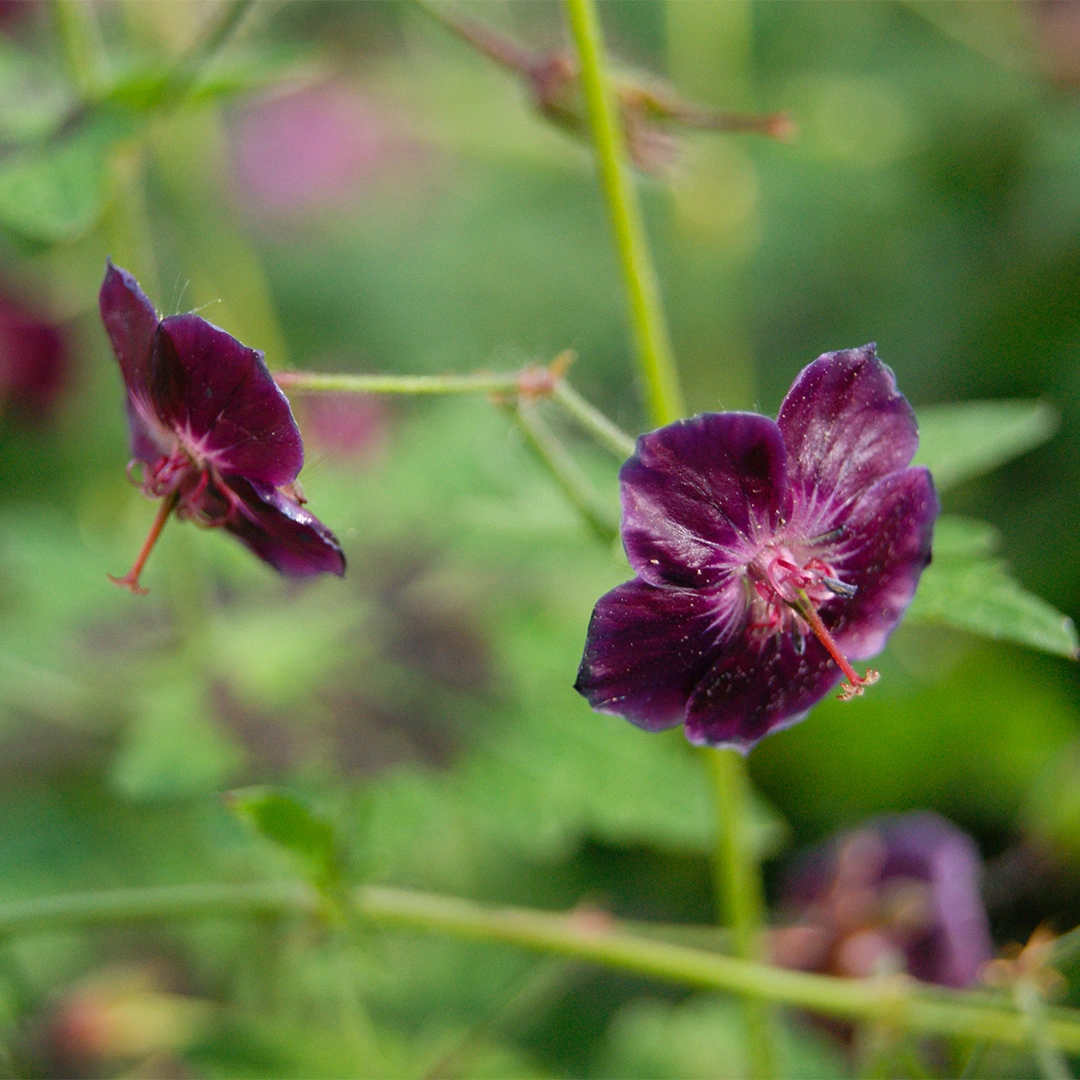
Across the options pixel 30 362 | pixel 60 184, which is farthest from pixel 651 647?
pixel 30 362

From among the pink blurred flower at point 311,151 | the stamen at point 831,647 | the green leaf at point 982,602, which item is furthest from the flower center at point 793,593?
the pink blurred flower at point 311,151

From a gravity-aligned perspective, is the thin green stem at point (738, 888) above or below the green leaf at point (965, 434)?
below

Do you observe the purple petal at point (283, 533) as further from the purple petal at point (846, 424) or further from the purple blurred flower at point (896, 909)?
the purple blurred flower at point (896, 909)

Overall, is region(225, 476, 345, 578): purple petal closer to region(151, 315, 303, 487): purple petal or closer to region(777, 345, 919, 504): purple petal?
region(151, 315, 303, 487): purple petal

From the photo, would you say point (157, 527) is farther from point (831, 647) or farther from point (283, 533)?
point (831, 647)

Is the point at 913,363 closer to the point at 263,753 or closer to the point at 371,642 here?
the point at 371,642

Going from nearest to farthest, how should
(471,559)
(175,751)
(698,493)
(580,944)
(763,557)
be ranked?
(698,493), (763,557), (580,944), (175,751), (471,559)
